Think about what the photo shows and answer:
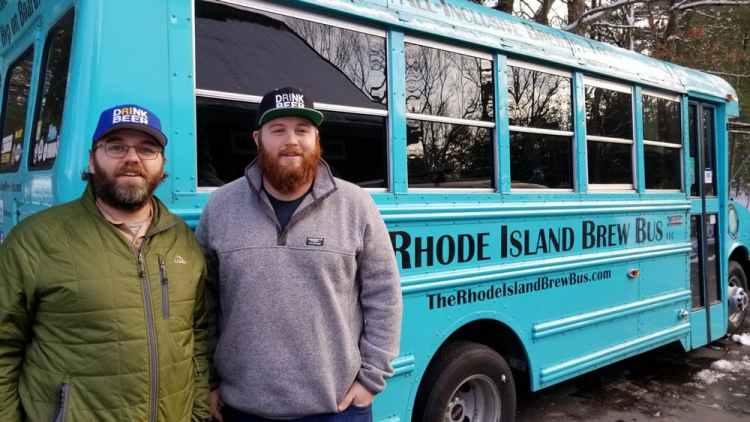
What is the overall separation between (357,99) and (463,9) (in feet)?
3.11

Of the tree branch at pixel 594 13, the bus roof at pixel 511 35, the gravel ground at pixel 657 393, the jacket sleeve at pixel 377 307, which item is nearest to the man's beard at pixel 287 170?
the jacket sleeve at pixel 377 307

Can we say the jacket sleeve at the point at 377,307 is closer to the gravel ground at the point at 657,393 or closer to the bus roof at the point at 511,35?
the bus roof at the point at 511,35

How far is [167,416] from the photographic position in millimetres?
1698

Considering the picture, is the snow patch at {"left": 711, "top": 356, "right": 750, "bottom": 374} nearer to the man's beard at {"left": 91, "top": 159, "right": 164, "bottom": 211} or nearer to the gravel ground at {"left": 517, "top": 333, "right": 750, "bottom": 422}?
the gravel ground at {"left": 517, "top": 333, "right": 750, "bottom": 422}

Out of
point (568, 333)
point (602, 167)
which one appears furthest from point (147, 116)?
point (602, 167)

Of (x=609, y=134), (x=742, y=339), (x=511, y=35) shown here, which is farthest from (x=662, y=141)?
(x=742, y=339)

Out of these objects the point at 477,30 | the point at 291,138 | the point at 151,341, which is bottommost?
the point at 151,341

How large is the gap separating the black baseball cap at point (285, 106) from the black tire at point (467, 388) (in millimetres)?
1736

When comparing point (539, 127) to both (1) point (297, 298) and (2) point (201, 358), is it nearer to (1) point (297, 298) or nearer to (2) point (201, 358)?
(1) point (297, 298)

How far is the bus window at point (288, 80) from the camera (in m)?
2.31

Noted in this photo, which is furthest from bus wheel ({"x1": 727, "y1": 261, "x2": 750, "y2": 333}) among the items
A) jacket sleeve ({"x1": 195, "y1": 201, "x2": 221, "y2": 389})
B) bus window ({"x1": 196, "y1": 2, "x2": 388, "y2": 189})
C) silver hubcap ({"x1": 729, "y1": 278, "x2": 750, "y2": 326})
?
jacket sleeve ({"x1": 195, "y1": 201, "x2": 221, "y2": 389})

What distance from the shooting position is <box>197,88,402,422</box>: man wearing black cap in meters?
1.83

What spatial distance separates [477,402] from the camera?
339 centimetres

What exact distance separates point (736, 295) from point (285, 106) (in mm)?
5689
